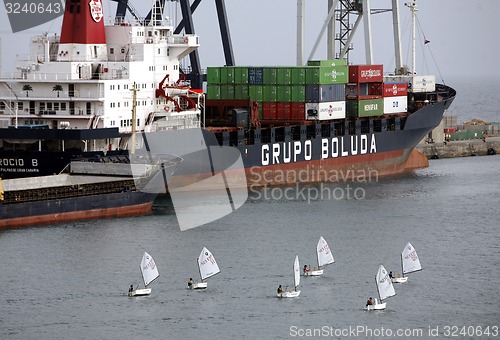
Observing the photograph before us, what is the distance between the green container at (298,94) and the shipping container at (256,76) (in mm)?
1778

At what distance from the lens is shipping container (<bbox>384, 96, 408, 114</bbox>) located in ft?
228

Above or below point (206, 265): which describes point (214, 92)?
above

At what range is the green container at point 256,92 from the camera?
64.4 meters

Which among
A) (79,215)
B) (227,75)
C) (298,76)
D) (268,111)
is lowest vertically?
(79,215)

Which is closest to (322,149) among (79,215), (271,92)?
(271,92)

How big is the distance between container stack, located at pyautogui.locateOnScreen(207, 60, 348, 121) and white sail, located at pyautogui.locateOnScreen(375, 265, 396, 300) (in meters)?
26.9

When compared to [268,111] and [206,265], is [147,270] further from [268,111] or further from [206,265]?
[268,111]

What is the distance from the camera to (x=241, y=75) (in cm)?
6500

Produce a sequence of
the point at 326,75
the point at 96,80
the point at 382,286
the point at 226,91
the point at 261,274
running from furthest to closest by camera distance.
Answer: the point at 226,91 → the point at 326,75 → the point at 96,80 → the point at 261,274 → the point at 382,286

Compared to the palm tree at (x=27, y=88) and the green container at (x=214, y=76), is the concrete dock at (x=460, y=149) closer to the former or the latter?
the green container at (x=214, y=76)

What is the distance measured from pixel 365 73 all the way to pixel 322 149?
545 cm

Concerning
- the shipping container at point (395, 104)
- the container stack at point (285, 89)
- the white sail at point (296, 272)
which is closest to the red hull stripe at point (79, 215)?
the white sail at point (296, 272)

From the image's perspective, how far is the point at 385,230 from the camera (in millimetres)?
48938

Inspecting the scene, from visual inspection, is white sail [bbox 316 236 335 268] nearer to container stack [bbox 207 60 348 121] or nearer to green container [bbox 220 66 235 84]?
container stack [bbox 207 60 348 121]
